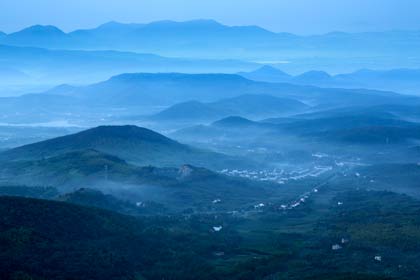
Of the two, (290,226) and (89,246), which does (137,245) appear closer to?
(89,246)

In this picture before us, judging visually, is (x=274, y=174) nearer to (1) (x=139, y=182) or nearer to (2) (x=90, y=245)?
(1) (x=139, y=182)

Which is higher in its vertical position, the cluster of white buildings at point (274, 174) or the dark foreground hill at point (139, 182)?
the dark foreground hill at point (139, 182)

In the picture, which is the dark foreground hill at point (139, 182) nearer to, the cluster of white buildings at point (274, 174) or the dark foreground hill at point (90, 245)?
the cluster of white buildings at point (274, 174)

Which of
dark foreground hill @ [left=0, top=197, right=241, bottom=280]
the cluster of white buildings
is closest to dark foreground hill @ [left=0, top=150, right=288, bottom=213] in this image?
the cluster of white buildings

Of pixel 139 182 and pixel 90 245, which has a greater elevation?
pixel 90 245

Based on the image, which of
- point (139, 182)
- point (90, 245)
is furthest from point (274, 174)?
point (90, 245)

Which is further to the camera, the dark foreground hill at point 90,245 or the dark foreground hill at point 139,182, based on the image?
the dark foreground hill at point 139,182

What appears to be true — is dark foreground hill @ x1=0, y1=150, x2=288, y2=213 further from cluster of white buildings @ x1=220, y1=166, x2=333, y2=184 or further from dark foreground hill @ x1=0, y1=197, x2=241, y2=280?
dark foreground hill @ x1=0, y1=197, x2=241, y2=280

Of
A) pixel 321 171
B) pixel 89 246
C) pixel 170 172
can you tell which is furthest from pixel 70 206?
pixel 321 171

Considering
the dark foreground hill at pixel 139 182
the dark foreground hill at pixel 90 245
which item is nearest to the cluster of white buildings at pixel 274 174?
the dark foreground hill at pixel 139 182

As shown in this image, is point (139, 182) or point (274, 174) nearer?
point (139, 182)

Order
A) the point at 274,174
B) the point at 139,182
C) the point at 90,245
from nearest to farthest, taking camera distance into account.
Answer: the point at 90,245 → the point at 139,182 → the point at 274,174
